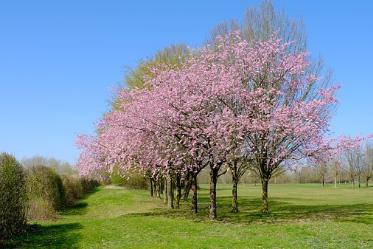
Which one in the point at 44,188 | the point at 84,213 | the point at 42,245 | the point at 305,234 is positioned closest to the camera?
the point at 42,245

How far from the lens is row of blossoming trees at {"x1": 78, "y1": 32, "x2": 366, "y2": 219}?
96.4 ft

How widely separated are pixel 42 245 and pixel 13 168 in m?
6.16

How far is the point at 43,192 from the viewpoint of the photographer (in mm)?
35625

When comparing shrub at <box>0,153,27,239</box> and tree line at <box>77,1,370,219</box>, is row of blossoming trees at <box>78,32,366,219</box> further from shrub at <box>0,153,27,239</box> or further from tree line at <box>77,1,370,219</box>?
shrub at <box>0,153,27,239</box>

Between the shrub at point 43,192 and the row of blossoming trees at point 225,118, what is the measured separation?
558 cm

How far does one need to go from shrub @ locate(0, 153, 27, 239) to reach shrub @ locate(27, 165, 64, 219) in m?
7.29

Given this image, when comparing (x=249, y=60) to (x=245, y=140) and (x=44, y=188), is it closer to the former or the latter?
(x=245, y=140)

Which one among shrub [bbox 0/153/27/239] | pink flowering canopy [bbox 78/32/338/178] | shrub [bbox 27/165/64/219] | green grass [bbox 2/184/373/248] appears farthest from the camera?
shrub [bbox 27/165/64/219]

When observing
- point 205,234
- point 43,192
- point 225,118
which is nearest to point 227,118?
point 225,118

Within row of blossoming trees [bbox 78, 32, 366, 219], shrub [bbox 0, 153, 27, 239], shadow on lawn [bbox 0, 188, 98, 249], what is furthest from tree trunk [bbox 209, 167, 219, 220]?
shrub [bbox 0, 153, 27, 239]

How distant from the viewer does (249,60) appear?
1288 inches

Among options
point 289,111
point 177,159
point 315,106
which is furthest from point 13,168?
point 315,106

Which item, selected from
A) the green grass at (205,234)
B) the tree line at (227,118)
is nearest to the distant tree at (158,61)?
the tree line at (227,118)

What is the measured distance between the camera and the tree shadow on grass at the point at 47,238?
1909 cm
